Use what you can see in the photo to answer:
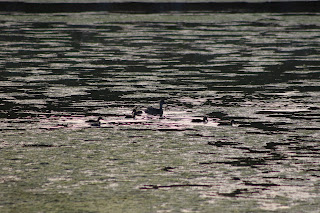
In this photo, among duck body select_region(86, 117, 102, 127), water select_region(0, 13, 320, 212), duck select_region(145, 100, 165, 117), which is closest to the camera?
water select_region(0, 13, 320, 212)

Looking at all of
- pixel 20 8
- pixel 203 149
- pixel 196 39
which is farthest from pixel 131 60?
pixel 20 8

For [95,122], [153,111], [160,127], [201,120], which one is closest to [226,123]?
[201,120]

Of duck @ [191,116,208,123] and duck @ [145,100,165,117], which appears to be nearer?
duck @ [191,116,208,123]

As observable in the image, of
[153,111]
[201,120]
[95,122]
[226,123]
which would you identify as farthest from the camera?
[153,111]

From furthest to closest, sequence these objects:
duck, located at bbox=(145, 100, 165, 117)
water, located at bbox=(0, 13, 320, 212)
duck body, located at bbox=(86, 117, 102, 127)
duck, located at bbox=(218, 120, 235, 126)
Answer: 1. duck, located at bbox=(145, 100, 165, 117)
2. duck, located at bbox=(218, 120, 235, 126)
3. duck body, located at bbox=(86, 117, 102, 127)
4. water, located at bbox=(0, 13, 320, 212)

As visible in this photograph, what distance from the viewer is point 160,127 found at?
13383 mm

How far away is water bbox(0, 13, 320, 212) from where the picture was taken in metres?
9.24

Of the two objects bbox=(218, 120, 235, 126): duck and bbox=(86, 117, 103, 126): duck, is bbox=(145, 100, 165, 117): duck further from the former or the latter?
bbox=(218, 120, 235, 126): duck

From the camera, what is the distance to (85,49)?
86.5 ft

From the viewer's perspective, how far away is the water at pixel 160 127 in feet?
30.3

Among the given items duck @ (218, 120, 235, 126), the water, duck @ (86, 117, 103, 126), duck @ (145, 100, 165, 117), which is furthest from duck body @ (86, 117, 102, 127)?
duck @ (218, 120, 235, 126)

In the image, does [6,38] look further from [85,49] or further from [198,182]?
[198,182]

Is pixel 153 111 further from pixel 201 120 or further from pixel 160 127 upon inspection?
pixel 201 120

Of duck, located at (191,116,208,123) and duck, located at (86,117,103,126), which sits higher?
duck, located at (191,116,208,123)
